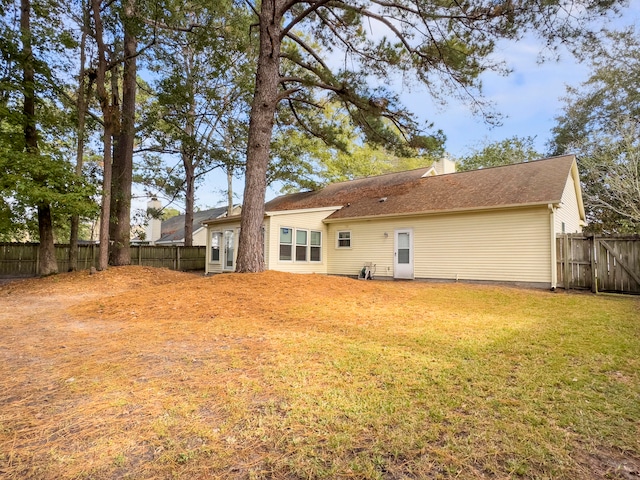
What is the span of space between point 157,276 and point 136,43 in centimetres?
846

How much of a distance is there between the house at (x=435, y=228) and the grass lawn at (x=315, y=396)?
539 cm

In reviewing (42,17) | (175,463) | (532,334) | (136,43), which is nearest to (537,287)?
(532,334)

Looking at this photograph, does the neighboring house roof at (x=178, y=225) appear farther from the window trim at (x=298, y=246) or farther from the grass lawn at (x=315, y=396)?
the grass lawn at (x=315, y=396)

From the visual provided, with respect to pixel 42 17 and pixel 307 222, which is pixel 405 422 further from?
pixel 42 17

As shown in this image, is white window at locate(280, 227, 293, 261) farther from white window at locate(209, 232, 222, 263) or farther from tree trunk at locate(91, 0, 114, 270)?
tree trunk at locate(91, 0, 114, 270)

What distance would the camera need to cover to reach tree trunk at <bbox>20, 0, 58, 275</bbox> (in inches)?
392

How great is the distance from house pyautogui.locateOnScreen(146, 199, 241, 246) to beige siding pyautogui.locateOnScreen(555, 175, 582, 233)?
73.6ft

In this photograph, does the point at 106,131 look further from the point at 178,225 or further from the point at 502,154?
the point at 502,154

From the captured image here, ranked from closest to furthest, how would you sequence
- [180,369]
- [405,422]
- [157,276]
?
[405,422], [180,369], [157,276]

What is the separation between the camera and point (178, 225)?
31.2m

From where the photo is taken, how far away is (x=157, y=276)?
10508 mm

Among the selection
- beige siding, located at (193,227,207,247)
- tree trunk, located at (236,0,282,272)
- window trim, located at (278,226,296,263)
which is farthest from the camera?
beige siding, located at (193,227,207,247)

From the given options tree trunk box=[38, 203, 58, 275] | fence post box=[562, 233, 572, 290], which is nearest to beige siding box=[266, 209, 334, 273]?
tree trunk box=[38, 203, 58, 275]

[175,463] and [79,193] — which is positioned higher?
[79,193]
